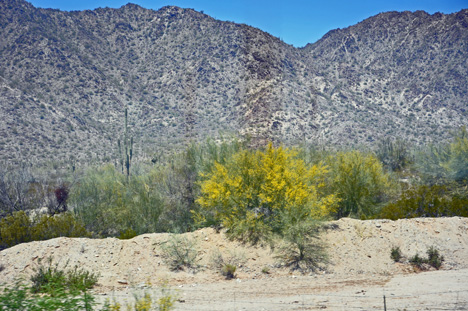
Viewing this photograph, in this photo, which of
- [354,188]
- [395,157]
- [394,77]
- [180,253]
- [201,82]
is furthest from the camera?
[394,77]

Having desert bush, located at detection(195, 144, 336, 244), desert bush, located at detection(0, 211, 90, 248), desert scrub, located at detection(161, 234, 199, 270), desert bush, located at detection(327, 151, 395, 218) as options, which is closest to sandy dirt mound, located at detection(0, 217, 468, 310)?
desert scrub, located at detection(161, 234, 199, 270)

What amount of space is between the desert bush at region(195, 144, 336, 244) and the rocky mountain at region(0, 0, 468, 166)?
30535 mm

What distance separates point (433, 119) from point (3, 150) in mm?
54466

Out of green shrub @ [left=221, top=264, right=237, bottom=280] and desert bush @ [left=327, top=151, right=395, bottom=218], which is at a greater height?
desert bush @ [left=327, top=151, right=395, bottom=218]

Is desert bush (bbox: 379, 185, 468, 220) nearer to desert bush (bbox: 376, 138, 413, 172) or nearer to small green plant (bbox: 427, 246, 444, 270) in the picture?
small green plant (bbox: 427, 246, 444, 270)

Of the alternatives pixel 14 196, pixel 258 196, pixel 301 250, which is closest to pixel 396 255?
pixel 301 250

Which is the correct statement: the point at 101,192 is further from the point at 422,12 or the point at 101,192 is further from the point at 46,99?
the point at 422,12

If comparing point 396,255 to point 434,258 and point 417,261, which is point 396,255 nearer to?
point 417,261

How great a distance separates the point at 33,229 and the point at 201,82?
1912 inches

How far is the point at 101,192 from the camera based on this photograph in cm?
2533

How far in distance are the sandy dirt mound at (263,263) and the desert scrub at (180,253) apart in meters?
0.21

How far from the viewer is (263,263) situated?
47.5 feet

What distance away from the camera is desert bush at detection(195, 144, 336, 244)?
15875 mm

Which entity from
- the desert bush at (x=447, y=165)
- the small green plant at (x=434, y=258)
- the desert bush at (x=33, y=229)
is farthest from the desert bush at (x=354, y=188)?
the desert bush at (x=33, y=229)
